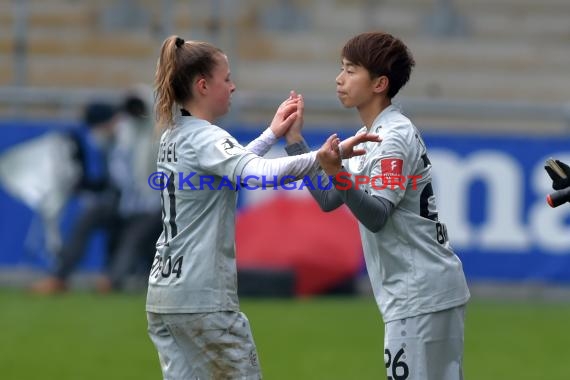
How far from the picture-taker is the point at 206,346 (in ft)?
16.2

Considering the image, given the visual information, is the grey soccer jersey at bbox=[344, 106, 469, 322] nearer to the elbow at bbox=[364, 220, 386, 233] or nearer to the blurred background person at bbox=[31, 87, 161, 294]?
the elbow at bbox=[364, 220, 386, 233]

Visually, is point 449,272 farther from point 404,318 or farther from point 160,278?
point 160,278

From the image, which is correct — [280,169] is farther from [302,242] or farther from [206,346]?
[302,242]

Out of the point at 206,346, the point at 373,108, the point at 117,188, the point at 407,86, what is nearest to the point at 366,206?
the point at 373,108

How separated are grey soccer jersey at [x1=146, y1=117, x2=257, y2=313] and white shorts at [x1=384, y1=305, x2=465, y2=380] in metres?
0.68

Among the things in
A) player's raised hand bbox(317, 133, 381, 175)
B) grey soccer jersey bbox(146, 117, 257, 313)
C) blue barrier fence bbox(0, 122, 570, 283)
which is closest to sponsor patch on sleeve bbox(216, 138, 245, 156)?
grey soccer jersey bbox(146, 117, 257, 313)

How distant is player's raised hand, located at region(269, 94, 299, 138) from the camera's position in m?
5.13

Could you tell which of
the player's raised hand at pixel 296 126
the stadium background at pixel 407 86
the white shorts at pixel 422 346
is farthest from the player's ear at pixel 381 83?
the stadium background at pixel 407 86

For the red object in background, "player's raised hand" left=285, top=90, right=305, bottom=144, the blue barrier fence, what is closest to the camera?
"player's raised hand" left=285, top=90, right=305, bottom=144

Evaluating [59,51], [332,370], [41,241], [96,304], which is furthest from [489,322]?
[59,51]

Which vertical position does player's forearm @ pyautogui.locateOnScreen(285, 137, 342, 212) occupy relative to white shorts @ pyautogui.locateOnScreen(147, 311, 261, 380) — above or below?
above

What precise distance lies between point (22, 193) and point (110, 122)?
116 cm

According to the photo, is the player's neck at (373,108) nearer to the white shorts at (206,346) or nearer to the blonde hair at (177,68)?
the blonde hair at (177,68)

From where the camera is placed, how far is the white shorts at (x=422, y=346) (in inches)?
192
